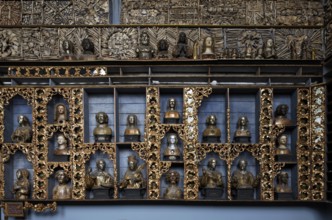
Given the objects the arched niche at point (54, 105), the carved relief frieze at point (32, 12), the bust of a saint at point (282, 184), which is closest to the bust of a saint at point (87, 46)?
the arched niche at point (54, 105)

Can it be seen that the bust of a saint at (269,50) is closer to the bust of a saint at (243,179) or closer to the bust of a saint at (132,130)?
the bust of a saint at (243,179)

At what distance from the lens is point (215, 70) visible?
12.8 feet

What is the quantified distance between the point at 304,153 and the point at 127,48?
7.53 feet

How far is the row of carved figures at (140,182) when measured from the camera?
367cm

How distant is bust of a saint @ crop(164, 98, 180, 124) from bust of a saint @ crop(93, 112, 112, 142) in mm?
655

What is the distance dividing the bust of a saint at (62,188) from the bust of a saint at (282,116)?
2372 millimetres

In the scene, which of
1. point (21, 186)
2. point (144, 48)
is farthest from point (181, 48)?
point (21, 186)

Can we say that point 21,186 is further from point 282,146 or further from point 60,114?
point 282,146

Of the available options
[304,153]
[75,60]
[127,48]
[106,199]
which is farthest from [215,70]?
[106,199]

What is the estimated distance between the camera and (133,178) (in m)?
3.68

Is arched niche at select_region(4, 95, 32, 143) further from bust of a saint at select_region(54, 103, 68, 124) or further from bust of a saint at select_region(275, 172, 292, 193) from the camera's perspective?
bust of a saint at select_region(275, 172, 292, 193)

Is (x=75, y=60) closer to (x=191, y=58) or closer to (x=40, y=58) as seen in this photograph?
(x=40, y=58)

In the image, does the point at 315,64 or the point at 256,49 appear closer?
the point at 315,64

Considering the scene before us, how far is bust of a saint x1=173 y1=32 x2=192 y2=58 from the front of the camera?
12.6 feet
